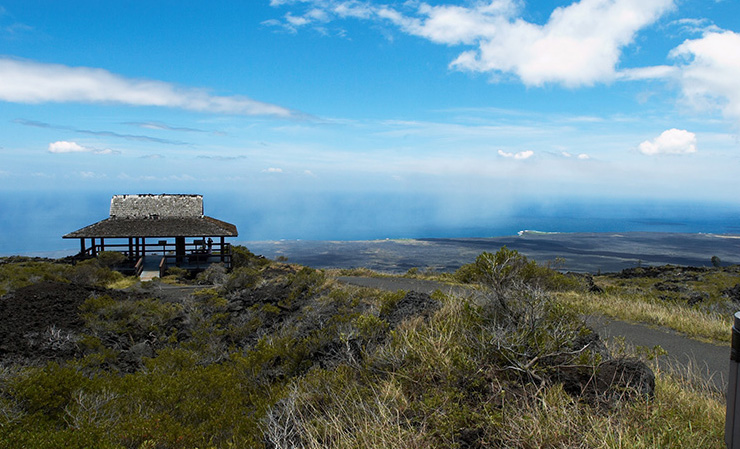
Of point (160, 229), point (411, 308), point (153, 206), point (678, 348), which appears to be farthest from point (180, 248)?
point (678, 348)

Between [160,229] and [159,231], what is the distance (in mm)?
188

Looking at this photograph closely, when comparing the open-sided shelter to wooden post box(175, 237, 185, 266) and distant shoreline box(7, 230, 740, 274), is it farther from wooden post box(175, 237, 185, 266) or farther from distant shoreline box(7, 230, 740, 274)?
distant shoreline box(7, 230, 740, 274)

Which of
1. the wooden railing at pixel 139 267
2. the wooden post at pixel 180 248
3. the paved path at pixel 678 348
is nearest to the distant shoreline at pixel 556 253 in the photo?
the wooden post at pixel 180 248

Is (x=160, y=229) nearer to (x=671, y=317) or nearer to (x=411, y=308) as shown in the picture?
(x=411, y=308)

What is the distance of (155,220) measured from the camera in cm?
2494

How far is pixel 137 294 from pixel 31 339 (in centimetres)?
584

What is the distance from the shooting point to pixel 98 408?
4504mm

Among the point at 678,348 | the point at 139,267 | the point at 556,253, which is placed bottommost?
the point at 556,253

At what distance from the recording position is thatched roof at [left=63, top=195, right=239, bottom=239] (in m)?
23.7

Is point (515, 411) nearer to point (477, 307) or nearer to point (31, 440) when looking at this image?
point (477, 307)

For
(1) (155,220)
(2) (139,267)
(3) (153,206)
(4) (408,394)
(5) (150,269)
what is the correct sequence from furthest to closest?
(3) (153,206)
(1) (155,220)
(5) (150,269)
(2) (139,267)
(4) (408,394)

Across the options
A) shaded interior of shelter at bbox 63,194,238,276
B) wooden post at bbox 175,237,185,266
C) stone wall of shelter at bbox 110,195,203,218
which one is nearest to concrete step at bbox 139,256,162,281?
shaded interior of shelter at bbox 63,194,238,276

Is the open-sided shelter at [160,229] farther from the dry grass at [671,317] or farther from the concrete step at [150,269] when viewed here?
the dry grass at [671,317]

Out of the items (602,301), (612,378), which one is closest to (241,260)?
(602,301)
